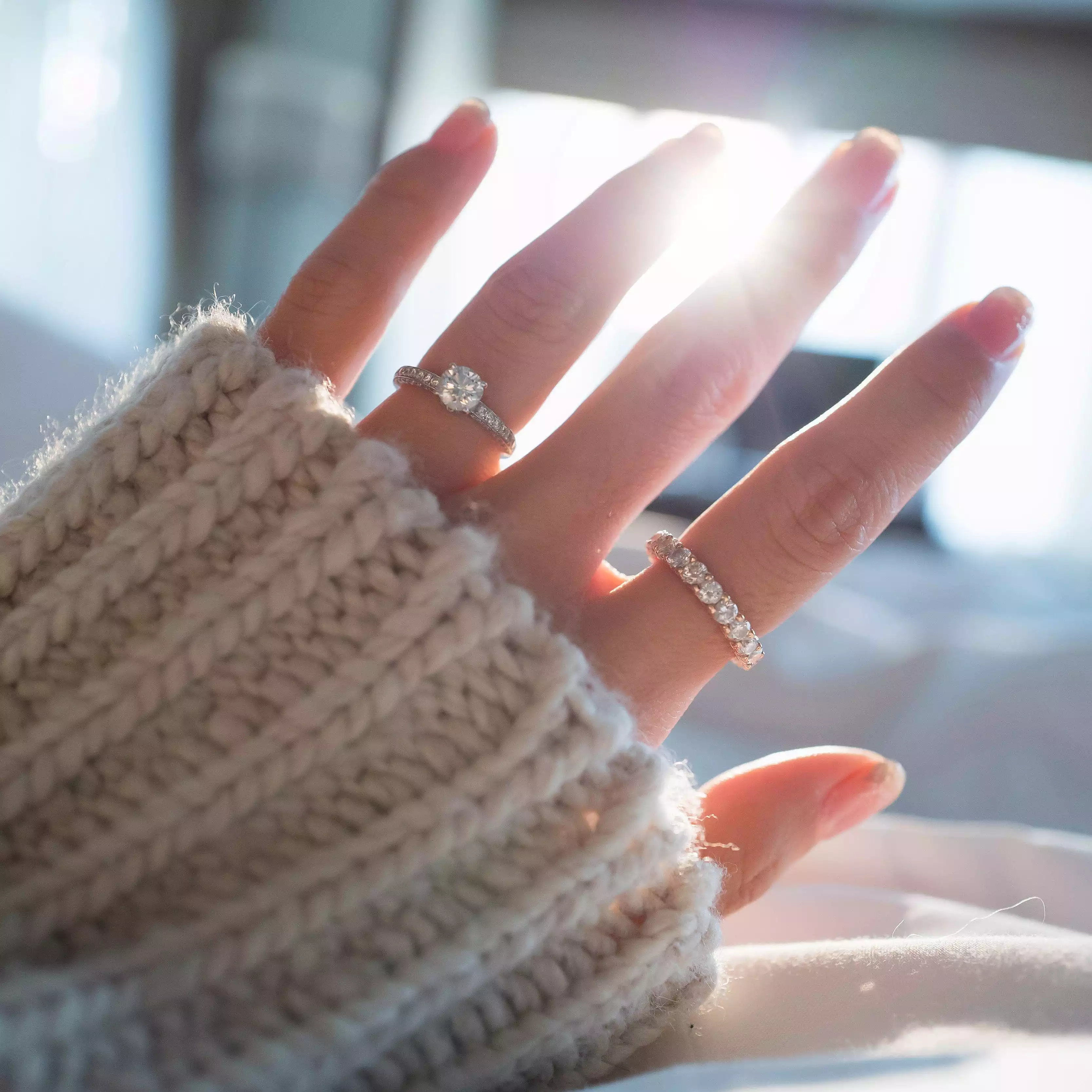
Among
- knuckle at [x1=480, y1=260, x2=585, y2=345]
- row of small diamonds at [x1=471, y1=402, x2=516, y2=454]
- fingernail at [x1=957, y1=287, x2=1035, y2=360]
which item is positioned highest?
knuckle at [x1=480, y1=260, x2=585, y2=345]

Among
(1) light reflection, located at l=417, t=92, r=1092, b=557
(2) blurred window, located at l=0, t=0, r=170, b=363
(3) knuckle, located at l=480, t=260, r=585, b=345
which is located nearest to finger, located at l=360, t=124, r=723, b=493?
(3) knuckle, located at l=480, t=260, r=585, b=345

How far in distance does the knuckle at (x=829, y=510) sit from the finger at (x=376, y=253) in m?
0.28

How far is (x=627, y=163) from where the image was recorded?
3379mm

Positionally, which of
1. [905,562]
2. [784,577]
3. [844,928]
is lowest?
[844,928]

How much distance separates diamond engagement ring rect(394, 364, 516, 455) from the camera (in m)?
0.50

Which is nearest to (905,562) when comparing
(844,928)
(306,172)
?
(844,928)

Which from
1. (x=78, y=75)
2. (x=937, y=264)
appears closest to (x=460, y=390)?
(x=78, y=75)

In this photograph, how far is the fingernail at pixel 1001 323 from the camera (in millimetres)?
518

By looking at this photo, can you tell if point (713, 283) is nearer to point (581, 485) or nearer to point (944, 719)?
point (581, 485)

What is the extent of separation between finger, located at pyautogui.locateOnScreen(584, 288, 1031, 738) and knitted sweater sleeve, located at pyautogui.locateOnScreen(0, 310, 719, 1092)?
109 mm

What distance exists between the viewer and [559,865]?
35 centimetres

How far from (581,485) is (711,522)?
84 mm

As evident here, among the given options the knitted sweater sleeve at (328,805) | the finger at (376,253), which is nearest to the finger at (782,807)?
the knitted sweater sleeve at (328,805)

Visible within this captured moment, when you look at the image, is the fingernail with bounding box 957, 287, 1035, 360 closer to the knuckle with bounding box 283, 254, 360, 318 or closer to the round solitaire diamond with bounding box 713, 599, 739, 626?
the round solitaire diamond with bounding box 713, 599, 739, 626
